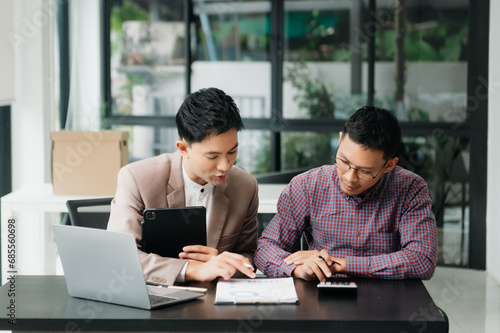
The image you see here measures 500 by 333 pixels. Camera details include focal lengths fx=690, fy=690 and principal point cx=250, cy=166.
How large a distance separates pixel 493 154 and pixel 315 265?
3307mm

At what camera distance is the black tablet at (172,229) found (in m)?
2.11

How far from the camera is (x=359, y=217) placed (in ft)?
8.00

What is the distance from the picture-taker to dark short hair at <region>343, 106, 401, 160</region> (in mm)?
2234

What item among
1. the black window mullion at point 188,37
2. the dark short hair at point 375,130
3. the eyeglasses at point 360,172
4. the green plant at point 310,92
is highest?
the black window mullion at point 188,37

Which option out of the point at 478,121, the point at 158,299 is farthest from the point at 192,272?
the point at 478,121

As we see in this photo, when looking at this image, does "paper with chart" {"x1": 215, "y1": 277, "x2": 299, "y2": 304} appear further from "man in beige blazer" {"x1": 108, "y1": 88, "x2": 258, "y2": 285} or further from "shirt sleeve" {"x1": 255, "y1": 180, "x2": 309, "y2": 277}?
"shirt sleeve" {"x1": 255, "y1": 180, "x2": 309, "y2": 277}

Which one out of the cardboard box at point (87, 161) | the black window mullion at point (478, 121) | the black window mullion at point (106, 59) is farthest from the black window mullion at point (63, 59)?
the black window mullion at point (478, 121)

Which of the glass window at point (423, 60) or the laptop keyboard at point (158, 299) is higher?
the glass window at point (423, 60)

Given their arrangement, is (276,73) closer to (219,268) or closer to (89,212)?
(89,212)

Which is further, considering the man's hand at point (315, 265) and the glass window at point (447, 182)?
the glass window at point (447, 182)

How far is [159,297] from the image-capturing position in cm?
190

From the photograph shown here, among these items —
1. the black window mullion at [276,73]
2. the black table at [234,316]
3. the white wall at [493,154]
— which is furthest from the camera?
the black window mullion at [276,73]

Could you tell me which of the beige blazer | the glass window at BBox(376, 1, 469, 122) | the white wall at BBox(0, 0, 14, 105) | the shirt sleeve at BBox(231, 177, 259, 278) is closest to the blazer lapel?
the beige blazer

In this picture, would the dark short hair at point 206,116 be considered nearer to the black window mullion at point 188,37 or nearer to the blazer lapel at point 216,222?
the blazer lapel at point 216,222
